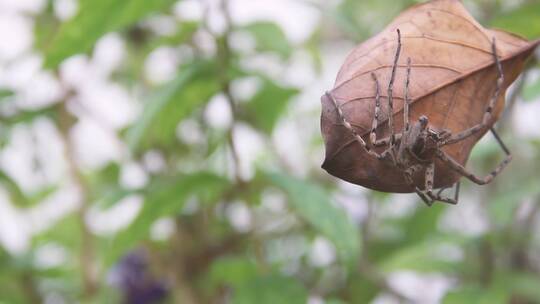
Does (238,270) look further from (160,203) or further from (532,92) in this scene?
(532,92)

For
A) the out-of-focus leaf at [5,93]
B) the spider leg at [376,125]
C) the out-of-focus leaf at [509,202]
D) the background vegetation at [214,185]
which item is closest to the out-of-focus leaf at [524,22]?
the background vegetation at [214,185]

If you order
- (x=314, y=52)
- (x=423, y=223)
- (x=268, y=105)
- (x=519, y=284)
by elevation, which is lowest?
(x=519, y=284)

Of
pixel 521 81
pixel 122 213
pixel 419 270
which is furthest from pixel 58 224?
pixel 521 81

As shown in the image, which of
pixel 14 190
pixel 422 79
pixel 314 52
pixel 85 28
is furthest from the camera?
pixel 314 52

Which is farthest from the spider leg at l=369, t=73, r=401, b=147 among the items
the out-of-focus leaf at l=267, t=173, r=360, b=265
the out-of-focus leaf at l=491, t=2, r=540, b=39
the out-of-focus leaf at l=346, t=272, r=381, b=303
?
the out-of-focus leaf at l=346, t=272, r=381, b=303

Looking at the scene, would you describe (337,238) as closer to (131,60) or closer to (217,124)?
(217,124)

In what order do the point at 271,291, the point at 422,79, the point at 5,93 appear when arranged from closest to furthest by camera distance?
1. the point at 422,79
2. the point at 271,291
3. the point at 5,93

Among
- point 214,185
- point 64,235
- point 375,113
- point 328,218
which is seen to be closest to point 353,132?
point 375,113
